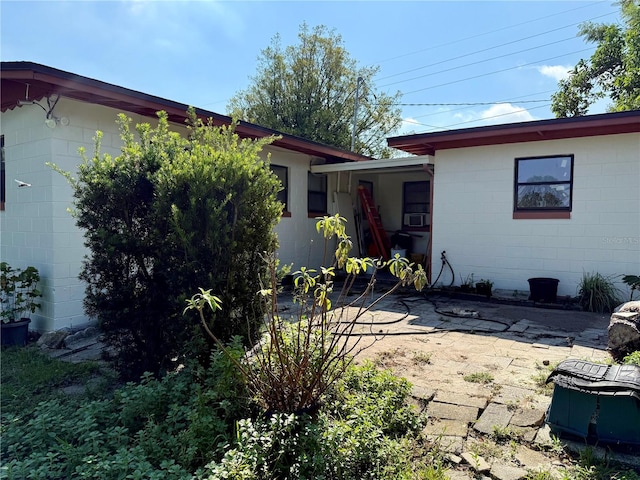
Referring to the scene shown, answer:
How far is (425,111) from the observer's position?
2148 centimetres

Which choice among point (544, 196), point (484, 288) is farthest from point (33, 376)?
point (544, 196)

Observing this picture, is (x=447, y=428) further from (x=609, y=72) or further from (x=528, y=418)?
(x=609, y=72)

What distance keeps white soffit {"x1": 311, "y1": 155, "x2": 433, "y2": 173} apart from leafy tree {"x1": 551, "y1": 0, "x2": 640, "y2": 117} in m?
8.64

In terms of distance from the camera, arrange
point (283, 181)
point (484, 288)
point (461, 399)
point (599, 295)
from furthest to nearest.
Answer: point (283, 181) < point (484, 288) < point (599, 295) < point (461, 399)

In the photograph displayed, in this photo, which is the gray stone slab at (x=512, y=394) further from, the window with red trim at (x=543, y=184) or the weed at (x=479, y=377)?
the window with red trim at (x=543, y=184)

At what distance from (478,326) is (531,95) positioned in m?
14.7

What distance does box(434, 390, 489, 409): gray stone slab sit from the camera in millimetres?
3006

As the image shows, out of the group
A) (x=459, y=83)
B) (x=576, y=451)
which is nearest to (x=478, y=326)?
(x=576, y=451)

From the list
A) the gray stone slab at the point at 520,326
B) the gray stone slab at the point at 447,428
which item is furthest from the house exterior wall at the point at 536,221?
the gray stone slab at the point at 447,428

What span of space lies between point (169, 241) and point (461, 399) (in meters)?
2.50

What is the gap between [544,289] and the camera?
22.0 feet

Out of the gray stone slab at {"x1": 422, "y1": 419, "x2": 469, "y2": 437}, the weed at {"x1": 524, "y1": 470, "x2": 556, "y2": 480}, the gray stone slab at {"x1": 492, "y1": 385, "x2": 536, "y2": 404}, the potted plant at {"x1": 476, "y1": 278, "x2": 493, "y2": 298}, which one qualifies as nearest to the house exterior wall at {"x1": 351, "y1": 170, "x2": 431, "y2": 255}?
the potted plant at {"x1": 476, "y1": 278, "x2": 493, "y2": 298}

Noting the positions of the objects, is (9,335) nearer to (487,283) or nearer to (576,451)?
(576,451)

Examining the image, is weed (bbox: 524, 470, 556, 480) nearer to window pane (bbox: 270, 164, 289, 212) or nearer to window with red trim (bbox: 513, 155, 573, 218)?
window with red trim (bbox: 513, 155, 573, 218)
